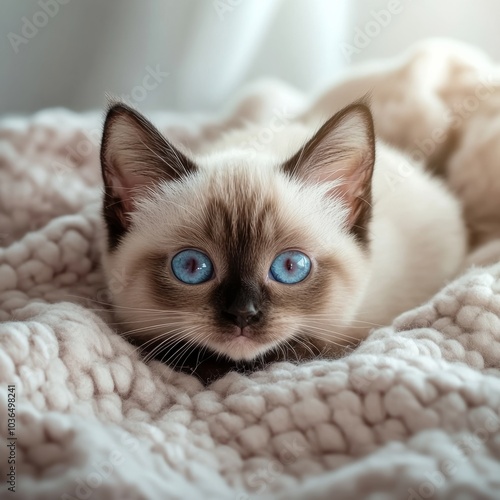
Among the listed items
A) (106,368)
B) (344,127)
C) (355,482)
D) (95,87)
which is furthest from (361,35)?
(355,482)

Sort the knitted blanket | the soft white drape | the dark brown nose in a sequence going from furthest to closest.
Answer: the soft white drape < the dark brown nose < the knitted blanket

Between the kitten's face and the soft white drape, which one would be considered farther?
the soft white drape

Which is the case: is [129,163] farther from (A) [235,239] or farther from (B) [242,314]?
(B) [242,314]

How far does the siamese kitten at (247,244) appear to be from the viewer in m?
1.22

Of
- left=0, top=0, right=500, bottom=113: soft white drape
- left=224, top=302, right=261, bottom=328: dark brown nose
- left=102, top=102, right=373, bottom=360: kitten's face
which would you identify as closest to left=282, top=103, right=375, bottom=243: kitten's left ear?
left=102, top=102, right=373, bottom=360: kitten's face

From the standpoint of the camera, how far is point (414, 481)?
83 centimetres

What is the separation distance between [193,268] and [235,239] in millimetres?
99

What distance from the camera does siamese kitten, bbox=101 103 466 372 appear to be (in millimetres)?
1222

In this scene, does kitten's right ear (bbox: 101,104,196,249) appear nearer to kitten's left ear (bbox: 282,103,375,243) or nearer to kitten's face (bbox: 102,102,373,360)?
kitten's face (bbox: 102,102,373,360)

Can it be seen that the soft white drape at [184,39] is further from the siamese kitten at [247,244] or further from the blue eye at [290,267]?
the blue eye at [290,267]

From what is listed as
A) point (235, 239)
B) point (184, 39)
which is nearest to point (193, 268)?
point (235, 239)

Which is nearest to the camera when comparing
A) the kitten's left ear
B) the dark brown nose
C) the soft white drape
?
the dark brown nose

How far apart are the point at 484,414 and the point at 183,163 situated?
752mm

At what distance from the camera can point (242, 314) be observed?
1159 millimetres
